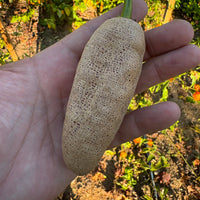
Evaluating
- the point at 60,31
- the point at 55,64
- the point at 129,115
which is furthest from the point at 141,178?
the point at 60,31

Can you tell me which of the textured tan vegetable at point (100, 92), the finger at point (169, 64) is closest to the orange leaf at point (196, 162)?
the finger at point (169, 64)

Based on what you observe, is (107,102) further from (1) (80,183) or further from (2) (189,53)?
(1) (80,183)

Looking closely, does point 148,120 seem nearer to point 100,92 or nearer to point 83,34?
point 100,92

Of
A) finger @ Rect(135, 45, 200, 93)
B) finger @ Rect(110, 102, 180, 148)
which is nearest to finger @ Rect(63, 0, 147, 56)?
finger @ Rect(135, 45, 200, 93)

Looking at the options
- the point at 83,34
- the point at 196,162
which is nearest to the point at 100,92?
the point at 83,34

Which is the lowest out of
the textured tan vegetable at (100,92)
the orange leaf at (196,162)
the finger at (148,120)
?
the orange leaf at (196,162)

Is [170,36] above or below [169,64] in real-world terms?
above

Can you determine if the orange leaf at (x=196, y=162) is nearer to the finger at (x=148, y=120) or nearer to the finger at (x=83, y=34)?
the finger at (x=148, y=120)
